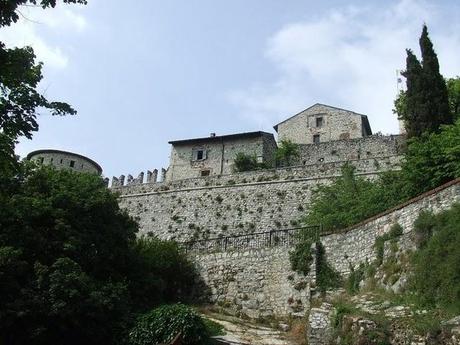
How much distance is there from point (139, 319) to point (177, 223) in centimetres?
→ 2018

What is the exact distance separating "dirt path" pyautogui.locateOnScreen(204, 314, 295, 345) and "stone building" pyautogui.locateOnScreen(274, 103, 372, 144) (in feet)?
99.6

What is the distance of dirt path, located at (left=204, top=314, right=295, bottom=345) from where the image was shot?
19625 mm

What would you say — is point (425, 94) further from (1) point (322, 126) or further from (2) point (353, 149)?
(1) point (322, 126)

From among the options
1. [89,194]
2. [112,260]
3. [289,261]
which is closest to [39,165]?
[89,194]

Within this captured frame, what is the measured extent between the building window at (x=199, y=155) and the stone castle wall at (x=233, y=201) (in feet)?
28.1

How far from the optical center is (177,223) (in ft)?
130

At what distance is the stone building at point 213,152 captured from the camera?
49.0 m

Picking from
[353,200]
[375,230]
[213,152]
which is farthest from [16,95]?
[213,152]

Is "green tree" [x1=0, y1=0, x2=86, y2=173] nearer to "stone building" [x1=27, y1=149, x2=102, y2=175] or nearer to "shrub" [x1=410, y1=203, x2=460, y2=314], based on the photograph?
"shrub" [x1=410, y1=203, x2=460, y2=314]

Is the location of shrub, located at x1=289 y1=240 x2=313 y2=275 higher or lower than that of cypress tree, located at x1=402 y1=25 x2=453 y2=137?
lower

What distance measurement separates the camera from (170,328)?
1861 centimetres

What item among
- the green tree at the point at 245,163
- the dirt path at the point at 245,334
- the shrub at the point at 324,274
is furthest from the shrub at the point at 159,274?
the green tree at the point at 245,163

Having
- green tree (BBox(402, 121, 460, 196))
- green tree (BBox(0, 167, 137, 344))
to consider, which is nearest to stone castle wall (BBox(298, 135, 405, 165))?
green tree (BBox(402, 121, 460, 196))

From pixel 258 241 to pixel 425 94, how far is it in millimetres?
13120
